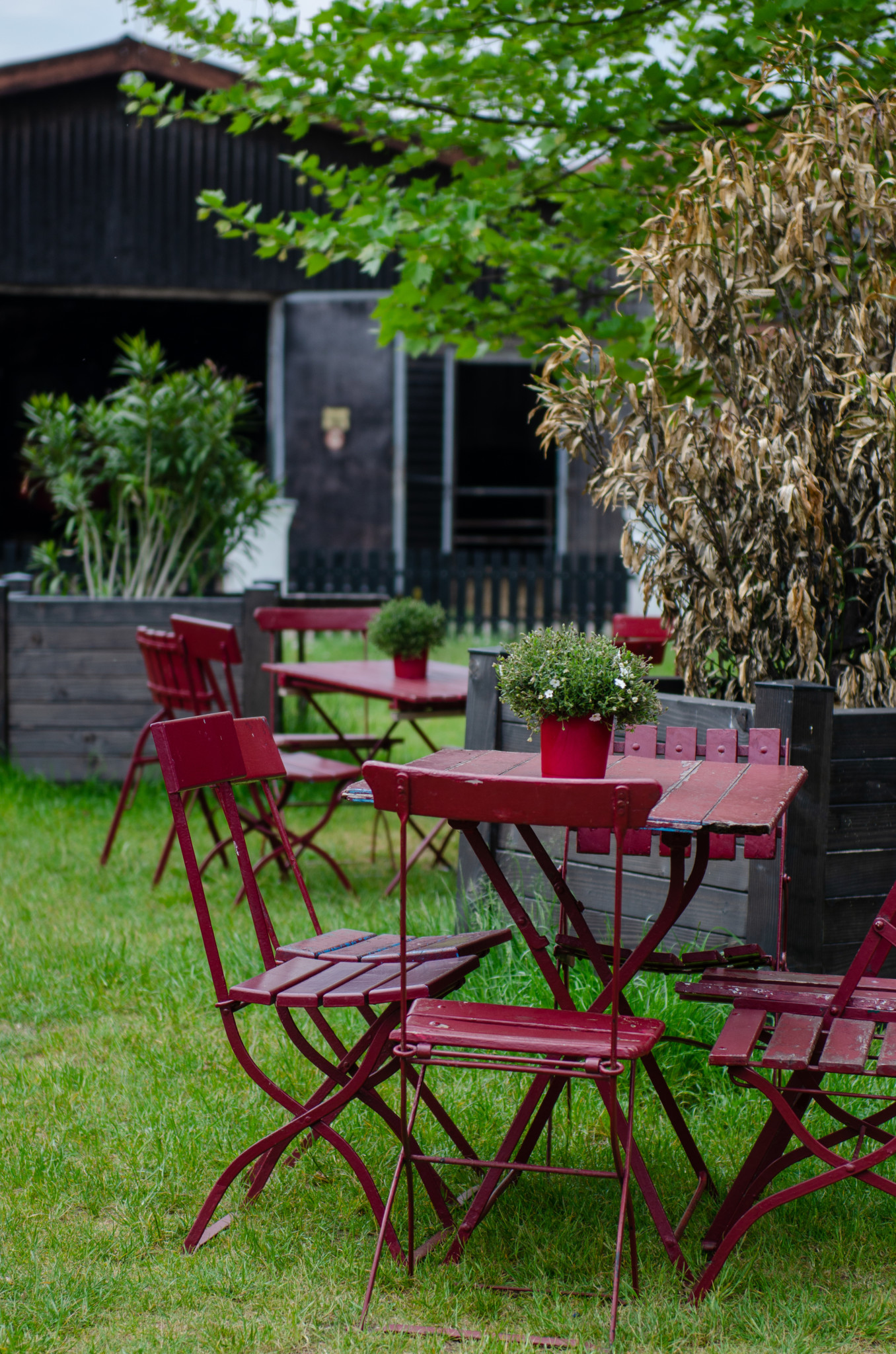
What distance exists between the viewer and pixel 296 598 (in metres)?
8.20

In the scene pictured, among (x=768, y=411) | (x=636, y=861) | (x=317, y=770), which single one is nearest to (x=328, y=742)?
(x=317, y=770)

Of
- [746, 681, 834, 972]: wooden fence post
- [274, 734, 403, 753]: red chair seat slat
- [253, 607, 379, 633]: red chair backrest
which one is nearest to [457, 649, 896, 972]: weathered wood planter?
[746, 681, 834, 972]: wooden fence post

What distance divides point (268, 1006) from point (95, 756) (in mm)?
3461

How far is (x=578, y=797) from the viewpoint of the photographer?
2.40 metres

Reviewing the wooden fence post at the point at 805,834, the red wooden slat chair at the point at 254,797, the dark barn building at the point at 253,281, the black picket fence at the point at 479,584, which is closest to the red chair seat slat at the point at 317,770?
the red wooden slat chair at the point at 254,797

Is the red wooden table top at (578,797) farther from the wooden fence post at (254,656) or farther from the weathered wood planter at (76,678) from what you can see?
the weathered wood planter at (76,678)

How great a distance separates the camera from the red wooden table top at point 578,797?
2.40 meters

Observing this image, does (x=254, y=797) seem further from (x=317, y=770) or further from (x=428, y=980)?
(x=428, y=980)

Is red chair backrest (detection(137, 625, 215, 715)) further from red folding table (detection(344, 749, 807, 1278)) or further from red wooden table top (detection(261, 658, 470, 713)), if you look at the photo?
red folding table (detection(344, 749, 807, 1278))

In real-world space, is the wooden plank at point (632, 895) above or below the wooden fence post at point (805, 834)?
below

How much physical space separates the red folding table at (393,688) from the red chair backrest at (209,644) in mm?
412

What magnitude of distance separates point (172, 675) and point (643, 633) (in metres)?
1.97

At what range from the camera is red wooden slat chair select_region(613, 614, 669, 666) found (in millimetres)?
5480

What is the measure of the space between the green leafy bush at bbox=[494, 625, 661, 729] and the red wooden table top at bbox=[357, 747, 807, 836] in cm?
19
